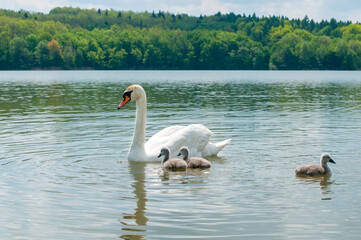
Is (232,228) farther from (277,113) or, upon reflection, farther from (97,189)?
(277,113)

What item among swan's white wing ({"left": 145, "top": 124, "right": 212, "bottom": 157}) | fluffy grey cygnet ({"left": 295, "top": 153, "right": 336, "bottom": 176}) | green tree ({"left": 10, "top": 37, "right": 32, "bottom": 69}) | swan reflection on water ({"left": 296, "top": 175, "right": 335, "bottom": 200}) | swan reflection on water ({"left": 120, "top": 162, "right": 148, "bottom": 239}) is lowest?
swan reflection on water ({"left": 120, "top": 162, "right": 148, "bottom": 239})

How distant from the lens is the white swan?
14228 mm

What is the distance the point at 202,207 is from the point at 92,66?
611 ft

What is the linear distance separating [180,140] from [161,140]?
0.53 m

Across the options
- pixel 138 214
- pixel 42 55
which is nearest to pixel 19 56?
pixel 42 55

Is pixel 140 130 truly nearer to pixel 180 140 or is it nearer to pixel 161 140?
pixel 161 140

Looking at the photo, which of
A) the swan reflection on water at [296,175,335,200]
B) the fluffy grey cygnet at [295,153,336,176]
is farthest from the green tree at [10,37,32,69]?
the swan reflection on water at [296,175,335,200]

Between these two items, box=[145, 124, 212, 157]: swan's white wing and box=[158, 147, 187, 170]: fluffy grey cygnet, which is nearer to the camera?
box=[158, 147, 187, 170]: fluffy grey cygnet

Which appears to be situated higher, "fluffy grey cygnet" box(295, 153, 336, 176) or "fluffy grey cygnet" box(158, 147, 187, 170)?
"fluffy grey cygnet" box(295, 153, 336, 176)

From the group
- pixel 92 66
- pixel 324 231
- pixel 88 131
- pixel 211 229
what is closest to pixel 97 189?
pixel 211 229

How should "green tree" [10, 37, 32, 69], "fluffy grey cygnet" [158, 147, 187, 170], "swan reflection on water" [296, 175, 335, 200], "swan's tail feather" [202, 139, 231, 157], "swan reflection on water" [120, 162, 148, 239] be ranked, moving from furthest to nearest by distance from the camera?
"green tree" [10, 37, 32, 69], "swan's tail feather" [202, 139, 231, 157], "fluffy grey cygnet" [158, 147, 187, 170], "swan reflection on water" [296, 175, 335, 200], "swan reflection on water" [120, 162, 148, 239]

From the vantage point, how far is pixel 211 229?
859cm

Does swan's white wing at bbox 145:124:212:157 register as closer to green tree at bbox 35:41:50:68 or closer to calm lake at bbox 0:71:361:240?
calm lake at bbox 0:71:361:240

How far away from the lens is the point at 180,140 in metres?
14.4
